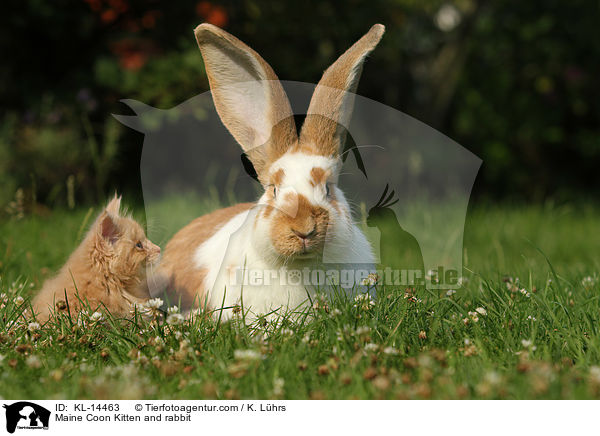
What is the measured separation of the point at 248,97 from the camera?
327 cm

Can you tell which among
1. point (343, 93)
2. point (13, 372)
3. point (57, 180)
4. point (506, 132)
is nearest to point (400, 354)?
point (343, 93)

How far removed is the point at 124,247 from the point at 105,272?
16 centimetres

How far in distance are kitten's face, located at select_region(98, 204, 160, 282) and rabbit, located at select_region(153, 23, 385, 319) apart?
0.92 ft

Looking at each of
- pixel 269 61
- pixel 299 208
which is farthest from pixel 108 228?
pixel 269 61

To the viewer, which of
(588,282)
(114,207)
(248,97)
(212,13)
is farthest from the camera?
(212,13)

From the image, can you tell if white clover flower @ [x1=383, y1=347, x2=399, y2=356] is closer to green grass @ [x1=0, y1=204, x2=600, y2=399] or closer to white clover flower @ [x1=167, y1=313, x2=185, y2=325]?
green grass @ [x1=0, y1=204, x2=600, y2=399]

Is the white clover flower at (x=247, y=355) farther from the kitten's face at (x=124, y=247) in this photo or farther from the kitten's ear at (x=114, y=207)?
the kitten's ear at (x=114, y=207)

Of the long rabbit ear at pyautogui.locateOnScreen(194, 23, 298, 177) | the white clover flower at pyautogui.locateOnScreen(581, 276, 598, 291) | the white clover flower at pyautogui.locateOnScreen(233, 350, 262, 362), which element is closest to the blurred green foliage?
the long rabbit ear at pyautogui.locateOnScreen(194, 23, 298, 177)

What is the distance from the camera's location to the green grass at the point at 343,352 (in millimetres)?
2258

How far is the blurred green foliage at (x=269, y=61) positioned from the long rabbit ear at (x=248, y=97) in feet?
8.73

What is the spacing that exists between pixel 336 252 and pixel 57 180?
5836 mm

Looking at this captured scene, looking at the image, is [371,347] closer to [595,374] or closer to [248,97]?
[595,374]
